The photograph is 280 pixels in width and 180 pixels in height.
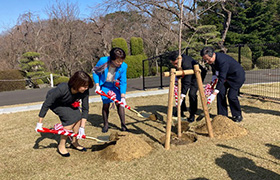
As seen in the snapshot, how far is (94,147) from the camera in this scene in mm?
3881

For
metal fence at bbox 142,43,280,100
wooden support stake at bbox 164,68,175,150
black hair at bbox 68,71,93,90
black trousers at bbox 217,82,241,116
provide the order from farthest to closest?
metal fence at bbox 142,43,280,100
black trousers at bbox 217,82,241,116
wooden support stake at bbox 164,68,175,150
black hair at bbox 68,71,93,90

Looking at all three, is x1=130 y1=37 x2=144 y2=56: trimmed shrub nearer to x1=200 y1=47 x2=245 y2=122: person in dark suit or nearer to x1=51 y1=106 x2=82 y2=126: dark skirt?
x1=200 y1=47 x2=245 y2=122: person in dark suit

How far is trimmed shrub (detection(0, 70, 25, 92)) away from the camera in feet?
50.6

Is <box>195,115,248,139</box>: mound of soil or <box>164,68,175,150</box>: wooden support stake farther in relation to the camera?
<box>195,115,248,139</box>: mound of soil

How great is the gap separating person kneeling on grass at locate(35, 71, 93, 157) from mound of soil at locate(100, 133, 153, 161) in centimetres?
52

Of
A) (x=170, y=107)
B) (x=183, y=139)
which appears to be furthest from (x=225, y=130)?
(x=170, y=107)

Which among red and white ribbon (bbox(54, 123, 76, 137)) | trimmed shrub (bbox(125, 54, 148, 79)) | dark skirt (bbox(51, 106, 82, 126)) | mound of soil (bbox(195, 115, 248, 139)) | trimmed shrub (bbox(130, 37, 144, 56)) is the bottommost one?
mound of soil (bbox(195, 115, 248, 139))

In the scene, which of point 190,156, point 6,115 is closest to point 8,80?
point 6,115

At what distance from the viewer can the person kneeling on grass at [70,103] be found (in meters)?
3.15

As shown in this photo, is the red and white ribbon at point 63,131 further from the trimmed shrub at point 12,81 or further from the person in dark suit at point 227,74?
the trimmed shrub at point 12,81

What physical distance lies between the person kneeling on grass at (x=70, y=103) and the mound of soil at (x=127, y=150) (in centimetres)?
52

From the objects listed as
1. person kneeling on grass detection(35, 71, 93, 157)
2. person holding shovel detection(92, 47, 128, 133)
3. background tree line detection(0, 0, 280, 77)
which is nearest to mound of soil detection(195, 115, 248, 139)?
person holding shovel detection(92, 47, 128, 133)

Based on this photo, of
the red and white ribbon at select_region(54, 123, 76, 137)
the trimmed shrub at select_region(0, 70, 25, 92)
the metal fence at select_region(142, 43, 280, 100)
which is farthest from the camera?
the trimmed shrub at select_region(0, 70, 25, 92)

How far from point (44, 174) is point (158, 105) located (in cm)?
447
